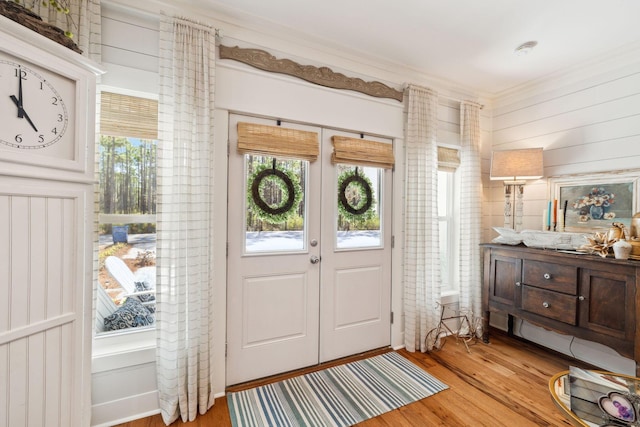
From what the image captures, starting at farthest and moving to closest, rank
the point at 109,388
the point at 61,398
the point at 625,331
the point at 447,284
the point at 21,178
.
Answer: the point at 447,284, the point at 625,331, the point at 109,388, the point at 61,398, the point at 21,178

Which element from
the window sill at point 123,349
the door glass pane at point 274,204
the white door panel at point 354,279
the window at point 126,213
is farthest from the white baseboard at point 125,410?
the white door panel at point 354,279

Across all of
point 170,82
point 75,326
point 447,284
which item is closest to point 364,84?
point 170,82

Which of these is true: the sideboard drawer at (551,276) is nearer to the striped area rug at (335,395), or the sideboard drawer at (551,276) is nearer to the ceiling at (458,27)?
the striped area rug at (335,395)

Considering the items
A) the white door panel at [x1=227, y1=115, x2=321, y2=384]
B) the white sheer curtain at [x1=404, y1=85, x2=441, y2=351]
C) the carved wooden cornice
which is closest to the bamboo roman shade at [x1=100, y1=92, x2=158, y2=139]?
the white door panel at [x1=227, y1=115, x2=321, y2=384]

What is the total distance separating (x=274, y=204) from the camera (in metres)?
2.31

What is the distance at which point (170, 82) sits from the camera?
1849mm

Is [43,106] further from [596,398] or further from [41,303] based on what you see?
[596,398]

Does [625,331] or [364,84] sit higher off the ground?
[364,84]

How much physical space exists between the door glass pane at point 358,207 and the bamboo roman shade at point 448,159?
31.7 inches

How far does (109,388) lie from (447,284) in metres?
3.14

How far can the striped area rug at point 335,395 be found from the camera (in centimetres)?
186

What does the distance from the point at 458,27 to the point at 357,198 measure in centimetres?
150

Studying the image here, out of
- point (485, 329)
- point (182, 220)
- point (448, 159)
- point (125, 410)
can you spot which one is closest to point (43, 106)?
point (182, 220)

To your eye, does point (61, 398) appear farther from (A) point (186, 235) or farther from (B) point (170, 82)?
(B) point (170, 82)
